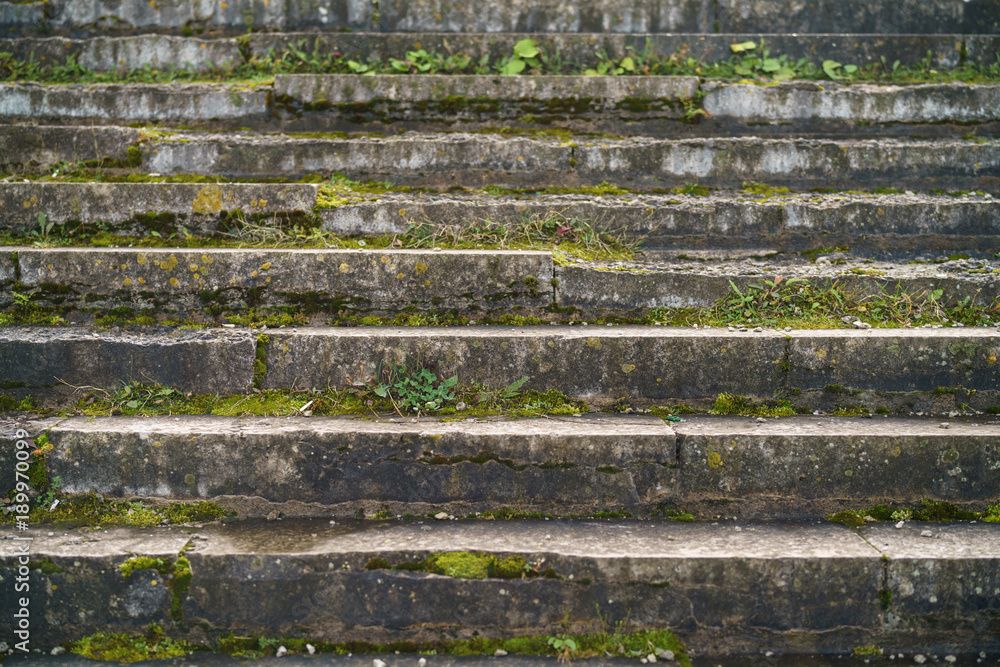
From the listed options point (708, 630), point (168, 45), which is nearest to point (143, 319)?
point (168, 45)

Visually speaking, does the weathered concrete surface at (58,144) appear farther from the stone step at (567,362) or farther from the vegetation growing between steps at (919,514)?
the vegetation growing between steps at (919,514)

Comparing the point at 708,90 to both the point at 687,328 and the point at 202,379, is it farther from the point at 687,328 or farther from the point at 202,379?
the point at 202,379

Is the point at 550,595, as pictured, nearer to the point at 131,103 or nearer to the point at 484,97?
the point at 484,97

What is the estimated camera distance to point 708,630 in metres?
2.41

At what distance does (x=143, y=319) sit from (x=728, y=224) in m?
3.70

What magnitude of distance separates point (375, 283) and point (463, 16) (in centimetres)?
300

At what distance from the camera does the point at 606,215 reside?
3.80m

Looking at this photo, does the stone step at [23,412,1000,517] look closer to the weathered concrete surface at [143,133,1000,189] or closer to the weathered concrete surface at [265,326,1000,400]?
the weathered concrete surface at [265,326,1000,400]

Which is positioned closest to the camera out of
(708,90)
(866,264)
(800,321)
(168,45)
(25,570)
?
(25,570)

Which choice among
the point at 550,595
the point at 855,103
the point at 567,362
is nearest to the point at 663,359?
the point at 567,362

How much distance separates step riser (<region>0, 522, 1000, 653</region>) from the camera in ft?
7.79

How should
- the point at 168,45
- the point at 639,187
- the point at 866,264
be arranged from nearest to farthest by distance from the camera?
the point at 866,264 → the point at 639,187 → the point at 168,45

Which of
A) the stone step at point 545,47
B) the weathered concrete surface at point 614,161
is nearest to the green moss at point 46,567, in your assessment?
the weathered concrete surface at point 614,161

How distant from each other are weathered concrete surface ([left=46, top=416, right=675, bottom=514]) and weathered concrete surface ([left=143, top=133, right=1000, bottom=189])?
2149 mm
